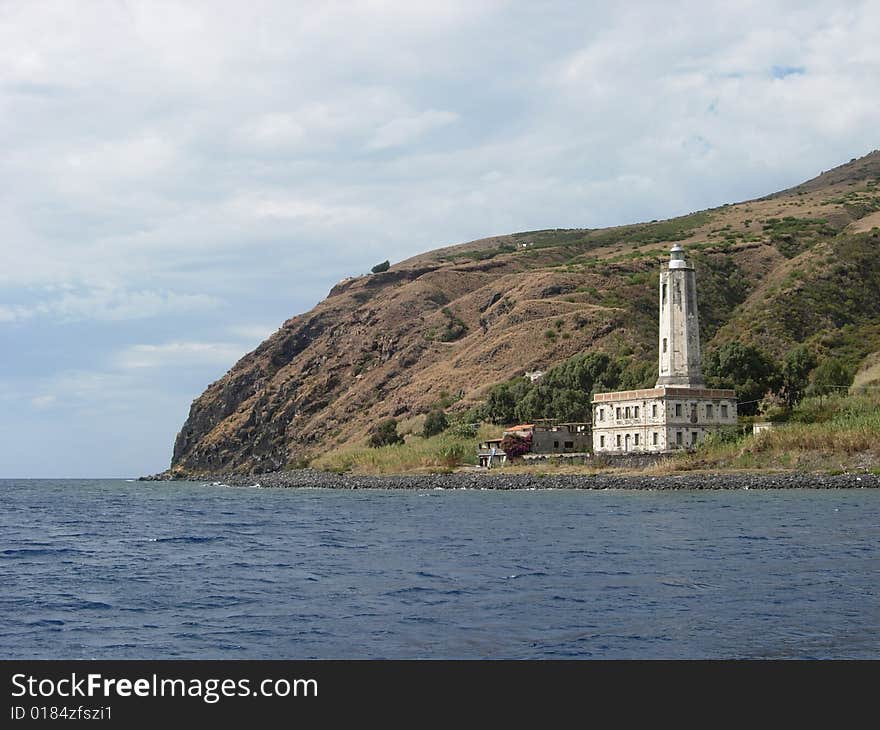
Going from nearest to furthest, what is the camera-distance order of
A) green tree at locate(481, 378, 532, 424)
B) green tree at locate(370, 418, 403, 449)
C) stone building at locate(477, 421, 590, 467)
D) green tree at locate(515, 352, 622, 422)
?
stone building at locate(477, 421, 590, 467), green tree at locate(515, 352, 622, 422), green tree at locate(481, 378, 532, 424), green tree at locate(370, 418, 403, 449)

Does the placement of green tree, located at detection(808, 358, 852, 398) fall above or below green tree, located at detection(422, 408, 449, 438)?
above

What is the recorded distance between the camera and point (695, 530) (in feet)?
130

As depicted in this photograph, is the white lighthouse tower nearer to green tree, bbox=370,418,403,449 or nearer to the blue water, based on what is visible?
the blue water

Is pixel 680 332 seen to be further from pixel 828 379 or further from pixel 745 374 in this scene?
pixel 828 379

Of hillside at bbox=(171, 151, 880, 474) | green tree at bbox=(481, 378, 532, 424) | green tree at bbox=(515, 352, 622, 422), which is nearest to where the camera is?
green tree at bbox=(515, 352, 622, 422)

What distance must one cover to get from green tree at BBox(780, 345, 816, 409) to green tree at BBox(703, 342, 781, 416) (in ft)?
3.67

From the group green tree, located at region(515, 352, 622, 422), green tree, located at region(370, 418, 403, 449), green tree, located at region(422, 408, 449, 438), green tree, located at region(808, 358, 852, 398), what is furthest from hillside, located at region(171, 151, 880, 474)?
green tree, located at region(808, 358, 852, 398)

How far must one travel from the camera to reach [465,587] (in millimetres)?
25844

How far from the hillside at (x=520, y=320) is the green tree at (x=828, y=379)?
1224cm

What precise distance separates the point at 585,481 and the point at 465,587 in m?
48.8

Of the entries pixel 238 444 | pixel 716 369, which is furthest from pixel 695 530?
pixel 238 444

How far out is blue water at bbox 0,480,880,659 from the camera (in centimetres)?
1906
